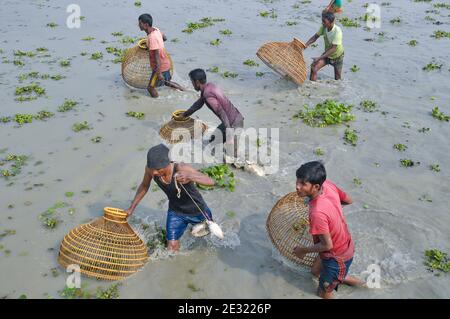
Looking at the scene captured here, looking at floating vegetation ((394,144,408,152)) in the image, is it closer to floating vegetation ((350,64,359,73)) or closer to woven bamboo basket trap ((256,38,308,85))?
woven bamboo basket trap ((256,38,308,85))

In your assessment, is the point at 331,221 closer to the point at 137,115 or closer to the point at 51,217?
the point at 51,217

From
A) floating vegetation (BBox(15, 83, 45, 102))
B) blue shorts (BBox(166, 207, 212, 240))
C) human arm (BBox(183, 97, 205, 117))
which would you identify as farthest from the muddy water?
human arm (BBox(183, 97, 205, 117))

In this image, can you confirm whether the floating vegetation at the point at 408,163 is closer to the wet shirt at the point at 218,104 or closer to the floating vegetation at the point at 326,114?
the floating vegetation at the point at 326,114

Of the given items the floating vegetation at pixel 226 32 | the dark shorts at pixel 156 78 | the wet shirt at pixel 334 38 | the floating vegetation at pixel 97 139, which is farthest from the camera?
the floating vegetation at pixel 226 32

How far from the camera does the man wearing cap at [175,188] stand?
4.39 m

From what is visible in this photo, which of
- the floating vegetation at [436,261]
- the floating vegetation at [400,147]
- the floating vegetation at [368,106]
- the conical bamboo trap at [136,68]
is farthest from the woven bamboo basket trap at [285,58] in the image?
the floating vegetation at [436,261]

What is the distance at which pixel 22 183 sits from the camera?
6461 mm

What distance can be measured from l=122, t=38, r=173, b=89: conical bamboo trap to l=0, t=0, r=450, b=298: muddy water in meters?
0.32

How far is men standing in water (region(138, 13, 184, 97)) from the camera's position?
8.28m

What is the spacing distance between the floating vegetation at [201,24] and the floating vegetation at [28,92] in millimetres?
5747

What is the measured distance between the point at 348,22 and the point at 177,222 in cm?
1168

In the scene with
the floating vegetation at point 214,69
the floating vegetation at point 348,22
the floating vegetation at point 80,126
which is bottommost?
the floating vegetation at point 80,126

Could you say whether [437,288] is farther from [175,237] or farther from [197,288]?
[175,237]

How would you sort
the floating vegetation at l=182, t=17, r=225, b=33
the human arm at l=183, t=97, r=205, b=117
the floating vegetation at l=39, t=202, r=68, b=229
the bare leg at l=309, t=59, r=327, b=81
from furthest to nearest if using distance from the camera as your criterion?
the floating vegetation at l=182, t=17, r=225, b=33 < the bare leg at l=309, t=59, r=327, b=81 < the human arm at l=183, t=97, r=205, b=117 < the floating vegetation at l=39, t=202, r=68, b=229
